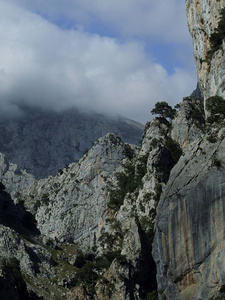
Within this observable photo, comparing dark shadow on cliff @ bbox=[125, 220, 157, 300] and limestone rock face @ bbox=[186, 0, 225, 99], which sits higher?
limestone rock face @ bbox=[186, 0, 225, 99]

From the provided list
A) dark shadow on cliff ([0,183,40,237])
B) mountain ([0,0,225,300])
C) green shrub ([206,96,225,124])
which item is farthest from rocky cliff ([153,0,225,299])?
dark shadow on cliff ([0,183,40,237])

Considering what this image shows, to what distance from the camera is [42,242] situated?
4712 inches

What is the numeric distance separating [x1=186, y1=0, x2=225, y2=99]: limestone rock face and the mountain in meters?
0.22

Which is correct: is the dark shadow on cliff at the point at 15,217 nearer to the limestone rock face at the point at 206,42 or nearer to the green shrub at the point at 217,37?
the limestone rock face at the point at 206,42

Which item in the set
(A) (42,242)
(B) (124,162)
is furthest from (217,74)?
(B) (124,162)

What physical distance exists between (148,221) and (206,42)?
41998 mm

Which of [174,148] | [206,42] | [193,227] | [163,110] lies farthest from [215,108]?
[163,110]

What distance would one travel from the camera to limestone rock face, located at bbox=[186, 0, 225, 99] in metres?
90.8

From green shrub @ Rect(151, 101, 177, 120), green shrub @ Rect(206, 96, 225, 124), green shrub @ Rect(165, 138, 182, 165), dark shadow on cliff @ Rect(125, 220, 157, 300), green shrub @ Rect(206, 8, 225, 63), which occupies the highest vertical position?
green shrub @ Rect(206, 8, 225, 63)

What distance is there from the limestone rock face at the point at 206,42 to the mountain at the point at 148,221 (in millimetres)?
217

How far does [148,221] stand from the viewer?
108750 millimetres

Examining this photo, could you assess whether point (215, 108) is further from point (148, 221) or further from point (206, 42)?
point (148, 221)

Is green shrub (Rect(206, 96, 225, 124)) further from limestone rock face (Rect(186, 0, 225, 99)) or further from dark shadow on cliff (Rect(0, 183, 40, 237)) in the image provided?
dark shadow on cliff (Rect(0, 183, 40, 237))

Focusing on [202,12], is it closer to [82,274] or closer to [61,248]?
[82,274]
